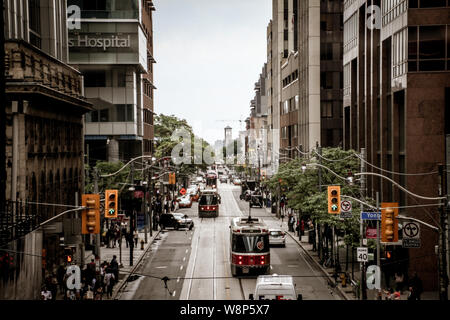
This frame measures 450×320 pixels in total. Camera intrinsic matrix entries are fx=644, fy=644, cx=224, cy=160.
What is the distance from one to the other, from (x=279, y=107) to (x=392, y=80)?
70.8 meters

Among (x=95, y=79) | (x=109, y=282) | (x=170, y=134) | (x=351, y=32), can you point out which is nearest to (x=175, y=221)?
(x=95, y=79)

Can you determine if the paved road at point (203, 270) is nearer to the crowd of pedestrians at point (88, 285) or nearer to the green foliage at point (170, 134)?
the crowd of pedestrians at point (88, 285)

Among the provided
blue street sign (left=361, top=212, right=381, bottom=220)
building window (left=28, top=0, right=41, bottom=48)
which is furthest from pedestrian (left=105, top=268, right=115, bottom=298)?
building window (left=28, top=0, right=41, bottom=48)

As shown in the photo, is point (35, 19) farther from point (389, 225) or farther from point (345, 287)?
point (389, 225)

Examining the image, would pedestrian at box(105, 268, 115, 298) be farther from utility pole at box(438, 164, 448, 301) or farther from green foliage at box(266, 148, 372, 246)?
utility pole at box(438, 164, 448, 301)

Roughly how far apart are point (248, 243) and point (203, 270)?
5212 mm

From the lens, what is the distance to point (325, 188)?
160ft

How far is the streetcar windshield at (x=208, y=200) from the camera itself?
264 ft

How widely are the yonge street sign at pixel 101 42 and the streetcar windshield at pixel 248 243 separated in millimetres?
49182

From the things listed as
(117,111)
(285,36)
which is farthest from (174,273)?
(285,36)

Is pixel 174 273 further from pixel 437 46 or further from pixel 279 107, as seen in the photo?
pixel 279 107

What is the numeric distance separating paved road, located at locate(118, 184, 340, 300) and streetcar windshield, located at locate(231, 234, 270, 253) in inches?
73.0

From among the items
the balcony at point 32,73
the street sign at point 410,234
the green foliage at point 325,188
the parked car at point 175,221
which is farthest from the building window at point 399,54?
the parked car at point 175,221

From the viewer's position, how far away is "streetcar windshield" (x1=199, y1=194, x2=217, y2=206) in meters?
80.3
